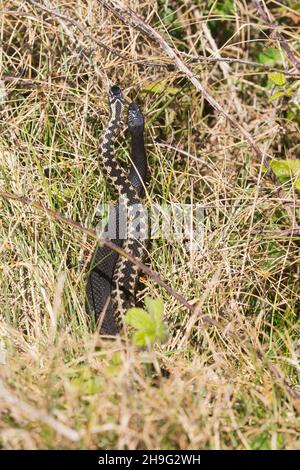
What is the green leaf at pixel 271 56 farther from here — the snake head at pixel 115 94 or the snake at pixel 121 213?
the snake head at pixel 115 94

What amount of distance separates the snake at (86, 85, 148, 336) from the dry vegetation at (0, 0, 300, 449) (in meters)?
0.13

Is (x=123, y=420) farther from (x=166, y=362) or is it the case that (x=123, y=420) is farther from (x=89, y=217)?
(x=89, y=217)

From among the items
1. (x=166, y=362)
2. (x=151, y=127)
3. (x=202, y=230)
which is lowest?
(x=166, y=362)

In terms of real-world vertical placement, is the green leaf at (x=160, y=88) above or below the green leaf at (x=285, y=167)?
above

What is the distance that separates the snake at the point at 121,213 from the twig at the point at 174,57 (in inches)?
21.9

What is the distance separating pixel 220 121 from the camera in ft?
21.0

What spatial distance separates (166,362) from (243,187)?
6.61 ft

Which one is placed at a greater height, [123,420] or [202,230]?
[202,230]

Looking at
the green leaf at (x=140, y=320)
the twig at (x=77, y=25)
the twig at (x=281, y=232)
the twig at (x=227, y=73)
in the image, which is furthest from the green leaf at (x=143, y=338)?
the twig at (x=227, y=73)

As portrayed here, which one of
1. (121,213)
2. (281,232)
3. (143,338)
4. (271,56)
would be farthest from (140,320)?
(271,56)

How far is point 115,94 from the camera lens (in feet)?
19.4

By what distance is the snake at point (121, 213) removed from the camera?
553 cm

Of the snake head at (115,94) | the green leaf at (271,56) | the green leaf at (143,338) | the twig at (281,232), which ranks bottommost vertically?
the green leaf at (143,338)

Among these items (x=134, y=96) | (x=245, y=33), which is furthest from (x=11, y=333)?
(x=245, y=33)
